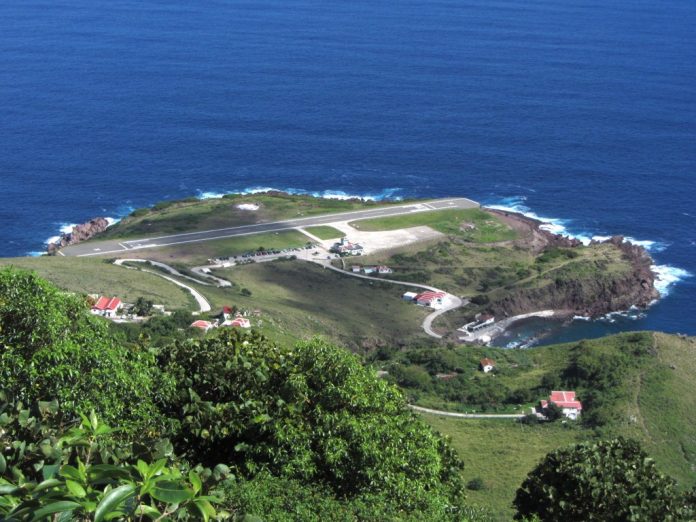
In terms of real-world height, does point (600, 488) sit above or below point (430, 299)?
below

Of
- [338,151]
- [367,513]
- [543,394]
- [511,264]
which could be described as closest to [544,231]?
[511,264]

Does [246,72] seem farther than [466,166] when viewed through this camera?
Yes

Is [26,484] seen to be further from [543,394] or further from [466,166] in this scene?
[466,166]

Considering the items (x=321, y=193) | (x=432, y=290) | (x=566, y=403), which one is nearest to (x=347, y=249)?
(x=432, y=290)

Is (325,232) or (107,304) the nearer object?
(107,304)

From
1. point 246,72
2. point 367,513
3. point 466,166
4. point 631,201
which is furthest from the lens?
point 246,72

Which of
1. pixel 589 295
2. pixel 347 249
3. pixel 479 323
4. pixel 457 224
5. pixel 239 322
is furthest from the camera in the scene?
pixel 457 224

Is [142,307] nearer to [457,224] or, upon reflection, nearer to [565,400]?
[565,400]
